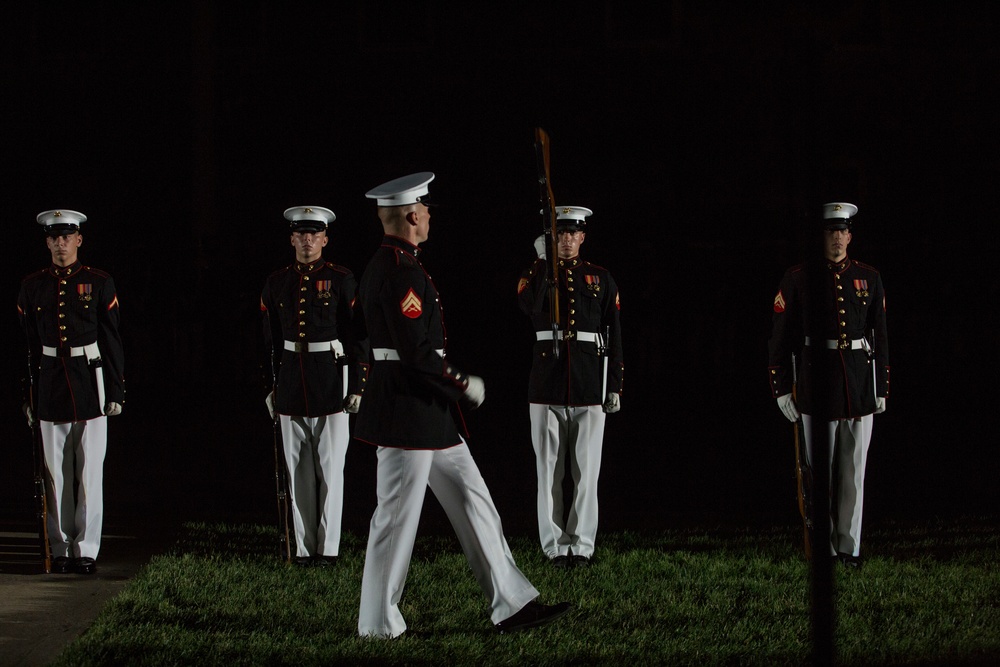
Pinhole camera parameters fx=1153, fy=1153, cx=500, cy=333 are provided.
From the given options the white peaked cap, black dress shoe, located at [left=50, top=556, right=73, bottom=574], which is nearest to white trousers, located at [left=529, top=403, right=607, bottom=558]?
the white peaked cap

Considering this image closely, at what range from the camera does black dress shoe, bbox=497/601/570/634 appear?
5320 millimetres

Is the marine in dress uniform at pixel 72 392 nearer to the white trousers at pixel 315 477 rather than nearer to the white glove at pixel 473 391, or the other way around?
the white trousers at pixel 315 477

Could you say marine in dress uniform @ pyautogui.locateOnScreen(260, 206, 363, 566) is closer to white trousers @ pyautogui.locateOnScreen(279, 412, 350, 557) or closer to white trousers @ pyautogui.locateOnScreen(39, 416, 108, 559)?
white trousers @ pyautogui.locateOnScreen(279, 412, 350, 557)

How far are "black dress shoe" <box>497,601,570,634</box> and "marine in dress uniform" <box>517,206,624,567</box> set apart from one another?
1.56m

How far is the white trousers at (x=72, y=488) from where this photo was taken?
6754 mm

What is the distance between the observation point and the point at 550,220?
21.9 feet

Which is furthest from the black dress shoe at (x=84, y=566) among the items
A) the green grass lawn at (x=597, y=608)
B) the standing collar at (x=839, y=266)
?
the standing collar at (x=839, y=266)

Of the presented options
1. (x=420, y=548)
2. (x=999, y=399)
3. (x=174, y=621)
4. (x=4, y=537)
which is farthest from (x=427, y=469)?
(x=999, y=399)

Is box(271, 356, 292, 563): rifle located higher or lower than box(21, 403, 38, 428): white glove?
lower

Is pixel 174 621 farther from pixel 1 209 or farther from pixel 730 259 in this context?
pixel 1 209

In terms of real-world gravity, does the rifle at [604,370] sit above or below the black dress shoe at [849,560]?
above

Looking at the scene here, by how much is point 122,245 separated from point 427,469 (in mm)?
14974

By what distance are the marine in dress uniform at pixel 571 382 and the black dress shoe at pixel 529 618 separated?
1.56 m

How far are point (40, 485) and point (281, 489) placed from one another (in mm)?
1401
